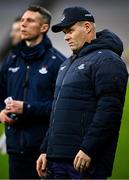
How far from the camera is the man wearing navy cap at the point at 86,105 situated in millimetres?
4438

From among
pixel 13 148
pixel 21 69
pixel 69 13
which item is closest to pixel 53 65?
pixel 21 69

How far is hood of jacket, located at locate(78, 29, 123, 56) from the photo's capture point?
4703mm

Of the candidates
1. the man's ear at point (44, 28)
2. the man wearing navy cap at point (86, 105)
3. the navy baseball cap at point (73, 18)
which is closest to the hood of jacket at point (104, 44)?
the man wearing navy cap at point (86, 105)

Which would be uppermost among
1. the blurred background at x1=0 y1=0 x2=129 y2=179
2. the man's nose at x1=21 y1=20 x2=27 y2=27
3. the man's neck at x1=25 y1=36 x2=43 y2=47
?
the man's nose at x1=21 y1=20 x2=27 y2=27

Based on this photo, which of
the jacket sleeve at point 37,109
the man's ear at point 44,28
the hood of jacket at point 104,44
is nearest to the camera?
the hood of jacket at point 104,44

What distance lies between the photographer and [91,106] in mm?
4543

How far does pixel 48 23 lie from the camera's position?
20.2ft

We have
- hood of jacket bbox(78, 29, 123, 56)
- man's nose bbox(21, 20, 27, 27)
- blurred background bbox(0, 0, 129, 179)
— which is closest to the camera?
hood of jacket bbox(78, 29, 123, 56)

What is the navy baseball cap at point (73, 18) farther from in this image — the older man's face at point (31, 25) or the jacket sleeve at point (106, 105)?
the older man's face at point (31, 25)

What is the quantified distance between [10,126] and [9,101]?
9.5 inches

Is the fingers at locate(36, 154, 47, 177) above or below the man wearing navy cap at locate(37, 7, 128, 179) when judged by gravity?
below

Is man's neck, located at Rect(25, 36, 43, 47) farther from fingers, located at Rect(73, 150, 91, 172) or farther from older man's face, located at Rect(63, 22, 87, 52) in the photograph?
fingers, located at Rect(73, 150, 91, 172)

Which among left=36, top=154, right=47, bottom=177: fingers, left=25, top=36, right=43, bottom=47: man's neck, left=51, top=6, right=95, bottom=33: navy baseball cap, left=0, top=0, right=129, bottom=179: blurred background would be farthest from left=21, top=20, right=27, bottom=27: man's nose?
left=0, top=0, right=129, bottom=179: blurred background

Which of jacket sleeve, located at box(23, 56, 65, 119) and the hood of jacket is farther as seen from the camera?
jacket sleeve, located at box(23, 56, 65, 119)
